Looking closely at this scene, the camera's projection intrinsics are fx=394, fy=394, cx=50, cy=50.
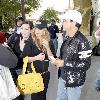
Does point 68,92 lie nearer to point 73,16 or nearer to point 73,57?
point 73,57

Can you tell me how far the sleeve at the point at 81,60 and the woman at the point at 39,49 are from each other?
78 centimetres

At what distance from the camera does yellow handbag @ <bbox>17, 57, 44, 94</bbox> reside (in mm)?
5426

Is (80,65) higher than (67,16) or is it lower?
lower

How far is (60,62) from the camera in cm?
519

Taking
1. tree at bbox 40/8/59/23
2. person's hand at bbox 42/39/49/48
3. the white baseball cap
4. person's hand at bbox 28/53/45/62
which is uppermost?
the white baseball cap

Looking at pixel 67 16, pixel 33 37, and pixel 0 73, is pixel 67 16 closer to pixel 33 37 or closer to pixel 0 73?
pixel 33 37

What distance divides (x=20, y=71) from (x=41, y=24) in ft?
2.60

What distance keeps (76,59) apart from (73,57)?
0.16 feet

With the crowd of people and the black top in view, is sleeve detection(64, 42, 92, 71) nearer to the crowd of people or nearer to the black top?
the crowd of people

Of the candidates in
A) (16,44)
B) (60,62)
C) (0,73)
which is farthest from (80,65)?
(16,44)

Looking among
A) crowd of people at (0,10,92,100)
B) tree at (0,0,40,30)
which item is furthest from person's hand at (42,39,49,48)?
tree at (0,0,40,30)

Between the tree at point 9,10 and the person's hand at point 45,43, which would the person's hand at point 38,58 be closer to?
the person's hand at point 45,43

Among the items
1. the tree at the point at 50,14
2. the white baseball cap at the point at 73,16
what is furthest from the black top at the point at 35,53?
the tree at the point at 50,14

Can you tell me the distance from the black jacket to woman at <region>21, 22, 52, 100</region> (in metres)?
0.73
